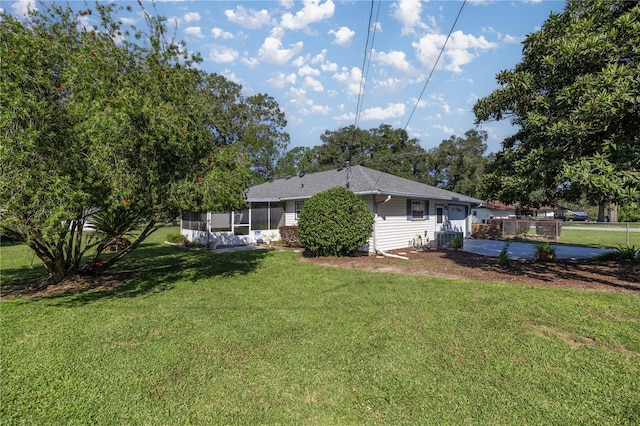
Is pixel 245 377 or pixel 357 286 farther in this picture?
pixel 357 286

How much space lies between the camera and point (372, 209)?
39.2 ft

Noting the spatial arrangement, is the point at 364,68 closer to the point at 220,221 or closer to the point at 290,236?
the point at 290,236

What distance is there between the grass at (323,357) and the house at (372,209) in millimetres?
5981

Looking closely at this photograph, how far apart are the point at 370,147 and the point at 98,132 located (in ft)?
129

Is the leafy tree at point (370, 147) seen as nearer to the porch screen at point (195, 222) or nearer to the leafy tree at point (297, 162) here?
the leafy tree at point (297, 162)

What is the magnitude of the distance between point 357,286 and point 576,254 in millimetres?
10589

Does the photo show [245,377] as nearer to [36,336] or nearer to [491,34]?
[36,336]

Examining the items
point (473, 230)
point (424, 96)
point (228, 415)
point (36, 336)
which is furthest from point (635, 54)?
point (473, 230)

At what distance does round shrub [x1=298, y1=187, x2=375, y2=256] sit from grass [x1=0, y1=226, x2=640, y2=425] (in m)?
4.10

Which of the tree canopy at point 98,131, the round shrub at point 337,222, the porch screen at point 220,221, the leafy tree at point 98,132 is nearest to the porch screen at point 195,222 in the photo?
the porch screen at point 220,221

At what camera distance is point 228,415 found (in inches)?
105

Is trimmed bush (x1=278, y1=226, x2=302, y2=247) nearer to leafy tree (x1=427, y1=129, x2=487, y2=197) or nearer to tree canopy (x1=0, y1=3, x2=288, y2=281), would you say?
tree canopy (x1=0, y1=3, x2=288, y2=281)

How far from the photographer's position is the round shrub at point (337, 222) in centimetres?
1052

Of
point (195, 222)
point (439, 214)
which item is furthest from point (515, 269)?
point (195, 222)
